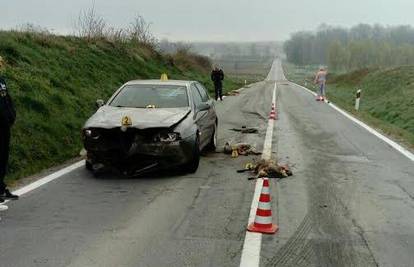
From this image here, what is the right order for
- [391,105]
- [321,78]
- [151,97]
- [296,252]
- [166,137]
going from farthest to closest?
1. [321,78]
2. [391,105]
3. [151,97]
4. [166,137]
5. [296,252]

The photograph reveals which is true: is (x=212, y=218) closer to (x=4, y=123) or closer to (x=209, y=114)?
(x=4, y=123)

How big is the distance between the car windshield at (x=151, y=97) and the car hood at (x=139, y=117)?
1.05 feet

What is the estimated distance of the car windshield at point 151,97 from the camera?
980cm

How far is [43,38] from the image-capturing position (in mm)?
20219

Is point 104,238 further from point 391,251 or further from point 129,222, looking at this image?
point 391,251

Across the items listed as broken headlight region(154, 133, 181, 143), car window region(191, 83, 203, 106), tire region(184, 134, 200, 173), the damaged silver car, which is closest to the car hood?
the damaged silver car

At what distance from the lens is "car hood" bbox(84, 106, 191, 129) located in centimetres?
853

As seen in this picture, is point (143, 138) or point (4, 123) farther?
point (143, 138)

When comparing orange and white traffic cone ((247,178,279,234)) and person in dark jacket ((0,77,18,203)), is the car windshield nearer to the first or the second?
person in dark jacket ((0,77,18,203))

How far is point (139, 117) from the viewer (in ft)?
28.9

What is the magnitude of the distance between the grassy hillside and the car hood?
4.83ft

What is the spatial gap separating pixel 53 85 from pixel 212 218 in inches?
409

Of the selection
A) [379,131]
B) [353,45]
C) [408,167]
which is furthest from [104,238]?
[353,45]

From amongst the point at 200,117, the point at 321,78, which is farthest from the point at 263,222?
the point at 321,78
